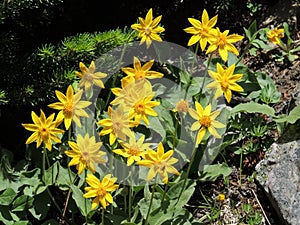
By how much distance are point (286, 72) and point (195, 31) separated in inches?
42.2

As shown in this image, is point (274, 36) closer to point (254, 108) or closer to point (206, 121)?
point (254, 108)

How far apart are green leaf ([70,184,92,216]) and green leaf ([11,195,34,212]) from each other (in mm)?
236

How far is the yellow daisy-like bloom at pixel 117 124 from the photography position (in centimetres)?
263

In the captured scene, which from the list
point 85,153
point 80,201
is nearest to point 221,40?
point 85,153

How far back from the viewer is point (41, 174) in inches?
122

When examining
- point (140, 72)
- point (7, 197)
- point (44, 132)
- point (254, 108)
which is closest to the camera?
point (44, 132)

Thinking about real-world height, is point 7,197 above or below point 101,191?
below

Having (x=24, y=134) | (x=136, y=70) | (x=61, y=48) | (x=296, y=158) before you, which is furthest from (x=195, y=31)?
(x=24, y=134)

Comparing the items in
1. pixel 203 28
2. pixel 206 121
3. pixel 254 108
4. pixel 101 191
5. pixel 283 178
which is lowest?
pixel 283 178

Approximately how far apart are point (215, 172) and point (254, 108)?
15.7 inches

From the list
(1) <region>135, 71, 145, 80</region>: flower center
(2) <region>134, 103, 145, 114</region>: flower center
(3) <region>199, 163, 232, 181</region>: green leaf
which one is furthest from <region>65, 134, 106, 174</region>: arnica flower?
(3) <region>199, 163, 232, 181</region>: green leaf

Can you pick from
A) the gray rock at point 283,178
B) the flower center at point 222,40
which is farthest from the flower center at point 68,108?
the gray rock at point 283,178

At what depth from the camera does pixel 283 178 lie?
3.23 meters

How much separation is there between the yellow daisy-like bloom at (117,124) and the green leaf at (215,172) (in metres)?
0.75
